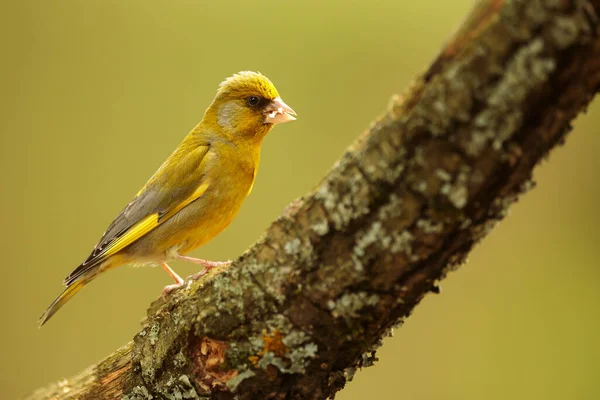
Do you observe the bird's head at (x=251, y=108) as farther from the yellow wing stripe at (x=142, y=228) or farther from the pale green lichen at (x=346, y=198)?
the pale green lichen at (x=346, y=198)

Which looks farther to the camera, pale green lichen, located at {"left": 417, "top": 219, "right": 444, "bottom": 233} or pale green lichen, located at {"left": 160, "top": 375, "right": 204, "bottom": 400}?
pale green lichen, located at {"left": 160, "top": 375, "right": 204, "bottom": 400}

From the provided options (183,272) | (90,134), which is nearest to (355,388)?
(183,272)

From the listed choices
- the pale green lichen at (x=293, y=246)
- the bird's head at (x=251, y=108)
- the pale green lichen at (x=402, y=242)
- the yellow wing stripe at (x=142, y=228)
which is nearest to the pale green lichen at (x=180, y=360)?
the pale green lichen at (x=293, y=246)

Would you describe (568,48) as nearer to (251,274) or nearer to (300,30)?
(251,274)

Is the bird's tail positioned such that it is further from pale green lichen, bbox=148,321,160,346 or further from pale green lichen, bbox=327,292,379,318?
pale green lichen, bbox=327,292,379,318

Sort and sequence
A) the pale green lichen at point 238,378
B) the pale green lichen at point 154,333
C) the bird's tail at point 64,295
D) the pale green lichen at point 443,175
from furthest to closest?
the bird's tail at point 64,295 → the pale green lichen at point 154,333 → the pale green lichen at point 238,378 → the pale green lichen at point 443,175

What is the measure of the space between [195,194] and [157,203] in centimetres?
23

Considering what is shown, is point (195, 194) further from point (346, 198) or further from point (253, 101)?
point (346, 198)

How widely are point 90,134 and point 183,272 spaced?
4.89 ft

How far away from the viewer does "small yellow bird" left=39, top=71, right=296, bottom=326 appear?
3049mm

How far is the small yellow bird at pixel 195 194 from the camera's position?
10.0 ft

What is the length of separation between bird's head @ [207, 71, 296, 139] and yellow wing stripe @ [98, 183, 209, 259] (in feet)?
1.39

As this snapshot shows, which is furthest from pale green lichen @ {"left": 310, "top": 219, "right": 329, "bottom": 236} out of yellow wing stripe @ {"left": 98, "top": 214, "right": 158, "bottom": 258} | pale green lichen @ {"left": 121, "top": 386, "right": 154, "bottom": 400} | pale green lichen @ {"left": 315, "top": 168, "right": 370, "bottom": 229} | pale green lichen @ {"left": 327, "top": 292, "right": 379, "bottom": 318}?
yellow wing stripe @ {"left": 98, "top": 214, "right": 158, "bottom": 258}

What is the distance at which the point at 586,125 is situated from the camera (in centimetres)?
487
